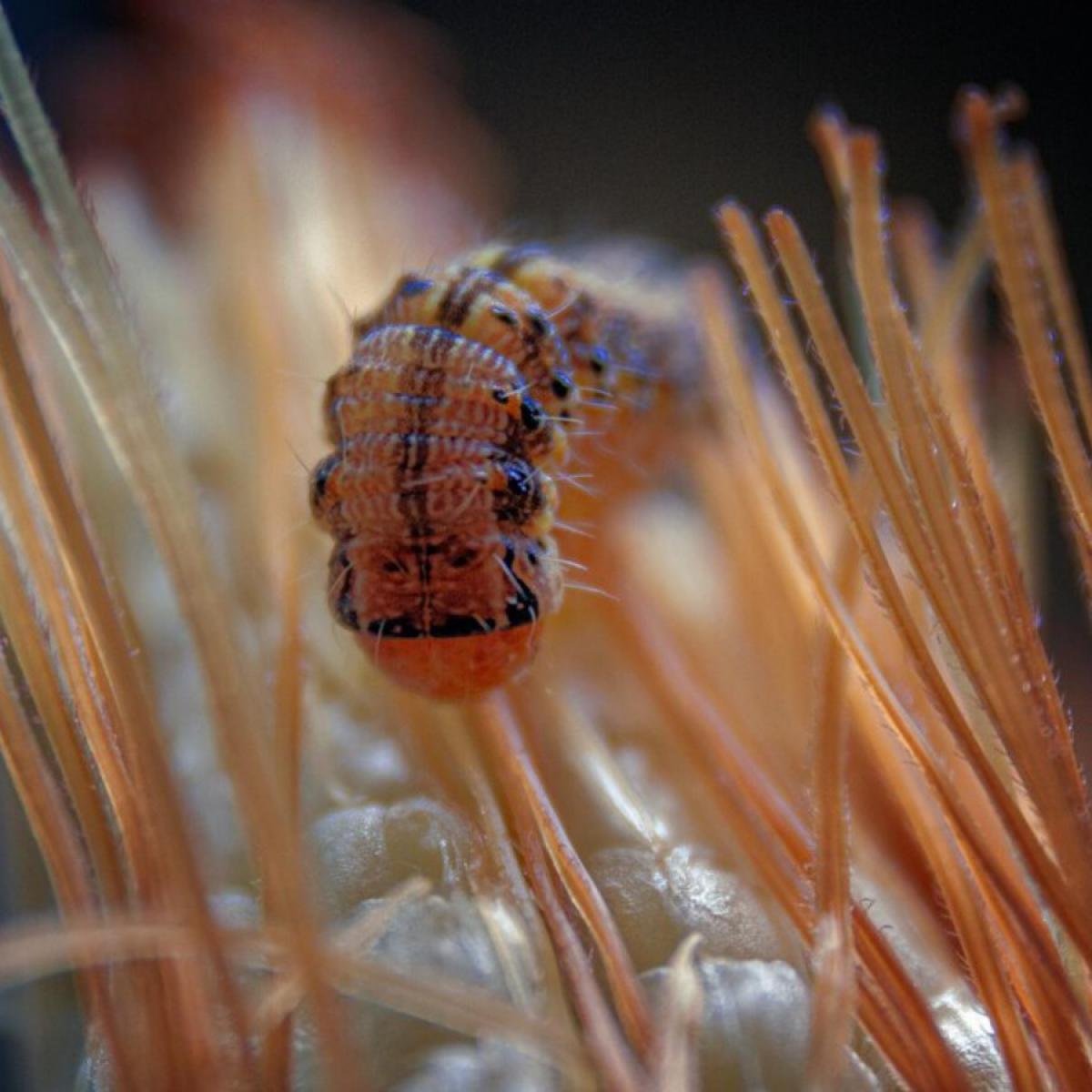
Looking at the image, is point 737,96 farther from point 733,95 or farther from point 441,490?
point 441,490

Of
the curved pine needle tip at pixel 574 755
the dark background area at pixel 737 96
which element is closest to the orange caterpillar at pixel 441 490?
the curved pine needle tip at pixel 574 755

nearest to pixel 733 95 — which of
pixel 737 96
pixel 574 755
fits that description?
pixel 737 96

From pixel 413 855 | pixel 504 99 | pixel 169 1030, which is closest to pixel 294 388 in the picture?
pixel 413 855

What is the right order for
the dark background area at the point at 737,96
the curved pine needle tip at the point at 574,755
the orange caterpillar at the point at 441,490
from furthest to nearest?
the dark background area at the point at 737,96, the orange caterpillar at the point at 441,490, the curved pine needle tip at the point at 574,755

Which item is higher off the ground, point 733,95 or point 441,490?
point 733,95

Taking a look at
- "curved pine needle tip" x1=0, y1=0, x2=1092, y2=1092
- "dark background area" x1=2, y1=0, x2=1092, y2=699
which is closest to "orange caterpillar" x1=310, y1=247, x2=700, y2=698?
"curved pine needle tip" x1=0, y1=0, x2=1092, y2=1092

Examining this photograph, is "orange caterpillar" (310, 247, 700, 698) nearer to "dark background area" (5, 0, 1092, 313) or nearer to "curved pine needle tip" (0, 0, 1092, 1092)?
"curved pine needle tip" (0, 0, 1092, 1092)

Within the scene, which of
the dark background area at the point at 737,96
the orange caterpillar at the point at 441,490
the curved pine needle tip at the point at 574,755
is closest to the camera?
the curved pine needle tip at the point at 574,755

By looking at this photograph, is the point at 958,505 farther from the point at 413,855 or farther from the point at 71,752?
the point at 71,752

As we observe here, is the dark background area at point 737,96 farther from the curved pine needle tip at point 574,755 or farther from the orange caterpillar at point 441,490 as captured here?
the orange caterpillar at point 441,490
